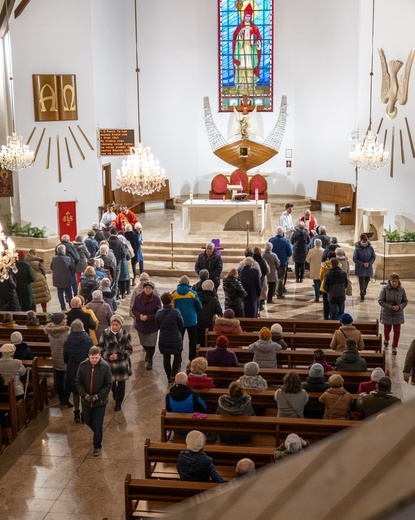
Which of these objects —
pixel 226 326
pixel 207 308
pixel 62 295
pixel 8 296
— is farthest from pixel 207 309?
pixel 62 295

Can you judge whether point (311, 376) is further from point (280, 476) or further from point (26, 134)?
point (26, 134)

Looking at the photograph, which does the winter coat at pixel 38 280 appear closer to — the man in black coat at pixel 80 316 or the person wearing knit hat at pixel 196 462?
the man in black coat at pixel 80 316

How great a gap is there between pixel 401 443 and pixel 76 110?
752 inches

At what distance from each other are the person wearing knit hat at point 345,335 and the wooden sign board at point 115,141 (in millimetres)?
11263

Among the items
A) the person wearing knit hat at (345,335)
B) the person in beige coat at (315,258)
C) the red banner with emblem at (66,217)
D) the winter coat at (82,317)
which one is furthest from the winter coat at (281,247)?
the red banner with emblem at (66,217)

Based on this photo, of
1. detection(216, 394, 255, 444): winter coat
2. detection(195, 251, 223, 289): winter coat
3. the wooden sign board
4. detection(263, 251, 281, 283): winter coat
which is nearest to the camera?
detection(216, 394, 255, 444): winter coat

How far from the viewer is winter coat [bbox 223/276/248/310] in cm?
1091

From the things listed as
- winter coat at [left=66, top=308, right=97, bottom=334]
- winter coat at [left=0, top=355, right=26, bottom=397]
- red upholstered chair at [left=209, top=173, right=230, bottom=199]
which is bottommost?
winter coat at [left=0, top=355, right=26, bottom=397]

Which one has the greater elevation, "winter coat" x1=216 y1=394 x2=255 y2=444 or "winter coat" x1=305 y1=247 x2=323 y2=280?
"winter coat" x1=305 y1=247 x2=323 y2=280

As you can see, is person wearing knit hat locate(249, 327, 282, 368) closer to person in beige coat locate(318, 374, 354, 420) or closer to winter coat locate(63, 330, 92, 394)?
person in beige coat locate(318, 374, 354, 420)

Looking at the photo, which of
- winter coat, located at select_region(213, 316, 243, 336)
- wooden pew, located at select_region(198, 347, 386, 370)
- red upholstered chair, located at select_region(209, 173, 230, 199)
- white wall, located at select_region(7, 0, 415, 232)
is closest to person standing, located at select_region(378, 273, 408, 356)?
wooden pew, located at select_region(198, 347, 386, 370)

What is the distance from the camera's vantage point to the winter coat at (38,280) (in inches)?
498

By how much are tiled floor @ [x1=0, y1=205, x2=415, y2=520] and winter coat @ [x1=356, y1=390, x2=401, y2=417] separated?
224 cm

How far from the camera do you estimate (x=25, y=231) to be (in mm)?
18406
